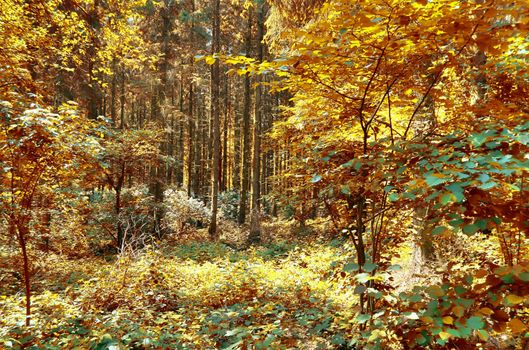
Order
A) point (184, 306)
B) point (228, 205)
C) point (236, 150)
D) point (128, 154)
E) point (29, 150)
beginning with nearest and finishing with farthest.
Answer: point (29, 150) < point (184, 306) < point (128, 154) < point (228, 205) < point (236, 150)

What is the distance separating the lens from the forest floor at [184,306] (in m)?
3.85

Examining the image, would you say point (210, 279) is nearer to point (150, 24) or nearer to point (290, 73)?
point (290, 73)

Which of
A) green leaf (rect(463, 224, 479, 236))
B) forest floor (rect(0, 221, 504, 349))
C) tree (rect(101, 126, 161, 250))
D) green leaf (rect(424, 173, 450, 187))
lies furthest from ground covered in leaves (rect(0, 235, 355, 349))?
tree (rect(101, 126, 161, 250))

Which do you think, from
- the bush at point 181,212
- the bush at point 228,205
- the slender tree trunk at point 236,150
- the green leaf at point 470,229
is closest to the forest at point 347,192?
the green leaf at point 470,229

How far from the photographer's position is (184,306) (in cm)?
602

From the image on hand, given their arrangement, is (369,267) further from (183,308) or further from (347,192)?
(183,308)

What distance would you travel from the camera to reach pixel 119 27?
27.4ft

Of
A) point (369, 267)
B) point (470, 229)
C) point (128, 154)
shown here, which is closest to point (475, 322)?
point (470, 229)

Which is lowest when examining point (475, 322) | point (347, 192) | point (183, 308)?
point (183, 308)

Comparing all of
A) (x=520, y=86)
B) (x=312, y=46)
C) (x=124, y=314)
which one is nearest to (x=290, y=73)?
(x=312, y=46)

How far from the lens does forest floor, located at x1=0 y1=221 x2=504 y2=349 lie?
152 inches

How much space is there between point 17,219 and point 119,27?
20.0 feet

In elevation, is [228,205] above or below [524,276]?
below

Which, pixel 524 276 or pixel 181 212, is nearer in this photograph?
pixel 524 276
